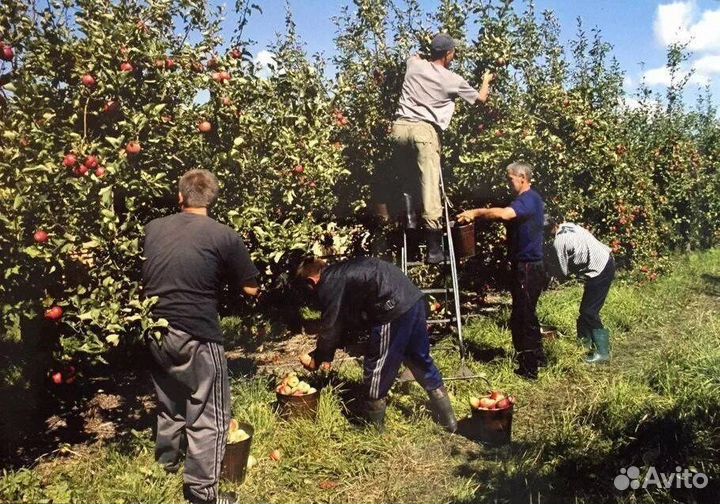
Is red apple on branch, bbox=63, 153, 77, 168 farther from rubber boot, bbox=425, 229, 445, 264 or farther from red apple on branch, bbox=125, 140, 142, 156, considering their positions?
rubber boot, bbox=425, 229, 445, 264

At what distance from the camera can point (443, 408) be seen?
4.51m

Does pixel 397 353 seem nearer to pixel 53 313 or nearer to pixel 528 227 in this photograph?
pixel 528 227

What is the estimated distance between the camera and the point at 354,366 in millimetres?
5785

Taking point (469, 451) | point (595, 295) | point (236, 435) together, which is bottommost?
point (469, 451)

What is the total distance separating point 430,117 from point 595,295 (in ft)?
8.07

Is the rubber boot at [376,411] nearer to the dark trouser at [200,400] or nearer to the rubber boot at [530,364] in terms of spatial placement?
the dark trouser at [200,400]

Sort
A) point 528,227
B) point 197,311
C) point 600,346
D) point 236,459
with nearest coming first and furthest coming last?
point 197,311
point 236,459
point 528,227
point 600,346

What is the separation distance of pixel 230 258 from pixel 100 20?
1880 mm

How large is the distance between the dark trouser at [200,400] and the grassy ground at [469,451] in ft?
0.86

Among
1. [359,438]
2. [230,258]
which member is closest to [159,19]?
[230,258]

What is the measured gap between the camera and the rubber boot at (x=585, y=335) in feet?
20.3

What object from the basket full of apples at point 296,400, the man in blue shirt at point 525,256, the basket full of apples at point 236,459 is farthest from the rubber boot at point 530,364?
the basket full of apples at point 236,459

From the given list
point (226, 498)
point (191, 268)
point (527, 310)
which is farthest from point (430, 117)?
point (226, 498)

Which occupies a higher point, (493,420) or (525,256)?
(525,256)
